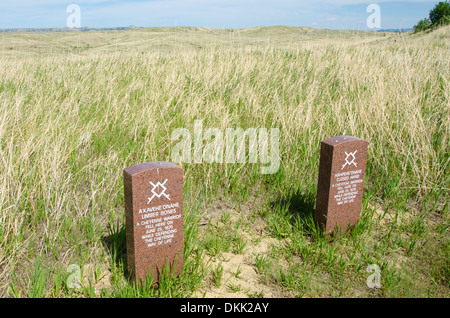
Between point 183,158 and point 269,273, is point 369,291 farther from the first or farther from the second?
point 183,158

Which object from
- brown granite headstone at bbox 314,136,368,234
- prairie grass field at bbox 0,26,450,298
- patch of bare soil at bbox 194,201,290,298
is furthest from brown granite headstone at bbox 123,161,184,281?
brown granite headstone at bbox 314,136,368,234

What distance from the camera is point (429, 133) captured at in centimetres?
393

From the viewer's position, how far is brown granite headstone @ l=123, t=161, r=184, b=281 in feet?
6.73

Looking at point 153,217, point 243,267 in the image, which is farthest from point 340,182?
point 153,217

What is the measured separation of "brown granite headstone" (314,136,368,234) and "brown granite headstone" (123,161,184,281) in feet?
3.77

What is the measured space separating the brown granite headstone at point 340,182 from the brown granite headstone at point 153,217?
115 cm

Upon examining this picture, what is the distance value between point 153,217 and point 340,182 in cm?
143

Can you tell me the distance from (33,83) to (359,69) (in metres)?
5.22

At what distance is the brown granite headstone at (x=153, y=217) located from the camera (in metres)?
2.05

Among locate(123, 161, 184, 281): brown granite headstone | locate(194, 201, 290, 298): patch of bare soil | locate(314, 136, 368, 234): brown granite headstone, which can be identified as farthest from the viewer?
locate(314, 136, 368, 234): brown granite headstone

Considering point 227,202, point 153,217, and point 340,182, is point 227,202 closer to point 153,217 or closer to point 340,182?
point 340,182

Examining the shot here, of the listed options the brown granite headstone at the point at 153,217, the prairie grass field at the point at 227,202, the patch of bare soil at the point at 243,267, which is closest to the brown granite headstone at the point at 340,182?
the prairie grass field at the point at 227,202

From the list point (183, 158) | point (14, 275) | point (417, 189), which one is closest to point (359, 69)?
point (417, 189)

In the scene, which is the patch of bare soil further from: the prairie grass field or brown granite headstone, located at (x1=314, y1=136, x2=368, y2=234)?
brown granite headstone, located at (x1=314, y1=136, x2=368, y2=234)
